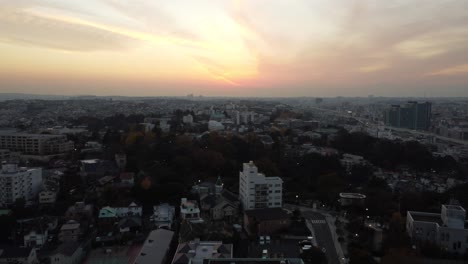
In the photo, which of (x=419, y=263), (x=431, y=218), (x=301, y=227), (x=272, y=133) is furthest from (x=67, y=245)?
(x=272, y=133)

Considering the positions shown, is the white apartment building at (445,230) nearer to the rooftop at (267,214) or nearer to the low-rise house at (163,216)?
the rooftop at (267,214)

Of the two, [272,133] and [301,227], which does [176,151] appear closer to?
[301,227]

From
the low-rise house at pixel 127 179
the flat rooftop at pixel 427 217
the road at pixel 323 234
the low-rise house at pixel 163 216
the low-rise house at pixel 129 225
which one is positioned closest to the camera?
the road at pixel 323 234

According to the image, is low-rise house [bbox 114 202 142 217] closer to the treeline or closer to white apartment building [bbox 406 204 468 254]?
white apartment building [bbox 406 204 468 254]

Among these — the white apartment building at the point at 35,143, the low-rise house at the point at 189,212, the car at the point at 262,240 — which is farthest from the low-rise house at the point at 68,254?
the white apartment building at the point at 35,143

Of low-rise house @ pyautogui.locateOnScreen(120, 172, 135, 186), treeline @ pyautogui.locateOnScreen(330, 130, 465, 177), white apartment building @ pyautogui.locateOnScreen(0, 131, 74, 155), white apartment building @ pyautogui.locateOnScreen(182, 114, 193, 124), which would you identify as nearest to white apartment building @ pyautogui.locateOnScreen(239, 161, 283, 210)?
low-rise house @ pyautogui.locateOnScreen(120, 172, 135, 186)

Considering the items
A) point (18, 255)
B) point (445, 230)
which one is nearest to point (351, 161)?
point (445, 230)
